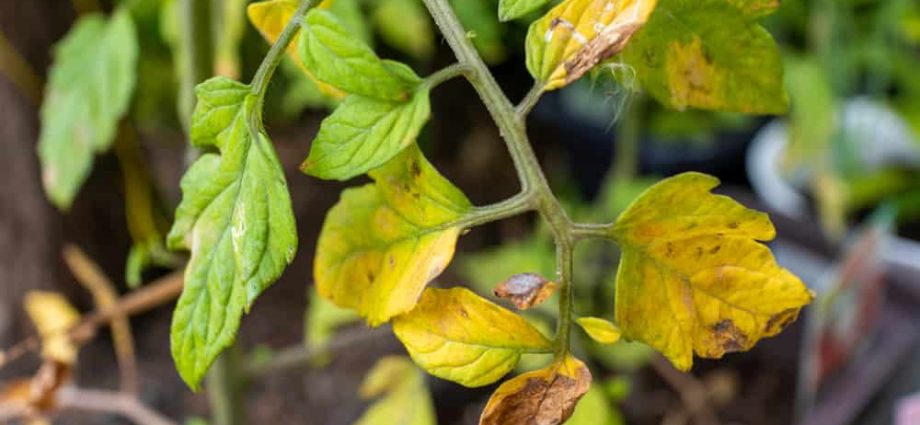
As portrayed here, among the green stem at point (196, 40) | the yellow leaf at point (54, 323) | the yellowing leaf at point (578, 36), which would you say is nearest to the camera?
the yellowing leaf at point (578, 36)

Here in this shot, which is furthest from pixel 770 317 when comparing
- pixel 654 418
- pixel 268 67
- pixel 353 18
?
pixel 654 418

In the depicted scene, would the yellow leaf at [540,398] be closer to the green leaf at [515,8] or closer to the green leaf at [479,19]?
the green leaf at [515,8]

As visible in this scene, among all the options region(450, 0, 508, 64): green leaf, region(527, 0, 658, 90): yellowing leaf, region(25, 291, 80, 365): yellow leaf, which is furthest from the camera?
region(450, 0, 508, 64): green leaf

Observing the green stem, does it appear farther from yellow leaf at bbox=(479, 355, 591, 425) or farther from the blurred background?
yellow leaf at bbox=(479, 355, 591, 425)

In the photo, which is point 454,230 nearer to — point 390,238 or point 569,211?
point 390,238

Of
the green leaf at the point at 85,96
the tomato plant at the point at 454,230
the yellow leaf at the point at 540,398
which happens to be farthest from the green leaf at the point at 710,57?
the green leaf at the point at 85,96

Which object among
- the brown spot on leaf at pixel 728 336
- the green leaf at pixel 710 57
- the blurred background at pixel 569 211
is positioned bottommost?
the blurred background at pixel 569 211

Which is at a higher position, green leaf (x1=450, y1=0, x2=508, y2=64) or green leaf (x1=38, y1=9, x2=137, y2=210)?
green leaf (x1=38, y1=9, x2=137, y2=210)

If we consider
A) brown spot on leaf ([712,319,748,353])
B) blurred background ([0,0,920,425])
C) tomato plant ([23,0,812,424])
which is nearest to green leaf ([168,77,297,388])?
tomato plant ([23,0,812,424])
